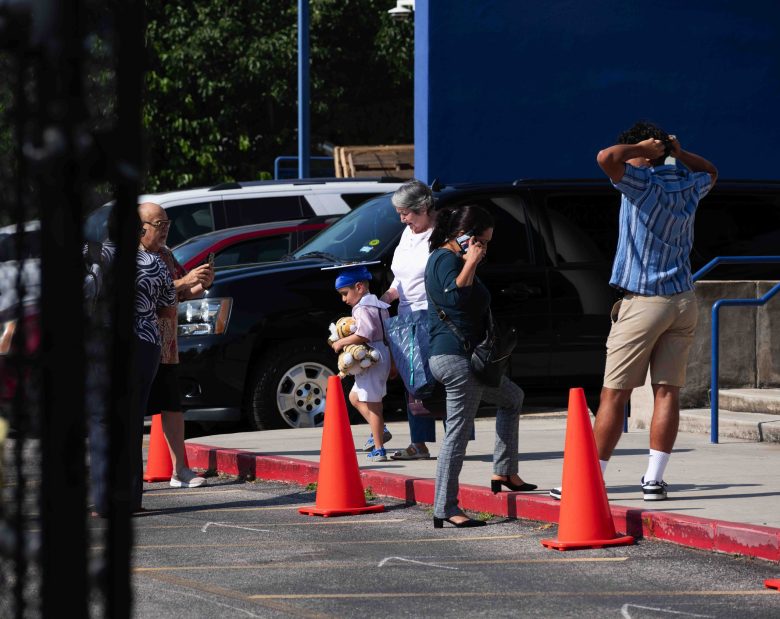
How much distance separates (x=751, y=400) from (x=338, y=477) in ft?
14.2

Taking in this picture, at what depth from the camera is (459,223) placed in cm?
752

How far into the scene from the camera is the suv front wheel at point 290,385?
1152 centimetres

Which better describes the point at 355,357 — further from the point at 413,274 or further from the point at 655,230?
the point at 655,230

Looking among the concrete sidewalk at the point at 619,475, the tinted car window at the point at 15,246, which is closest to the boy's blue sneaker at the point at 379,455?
the concrete sidewalk at the point at 619,475

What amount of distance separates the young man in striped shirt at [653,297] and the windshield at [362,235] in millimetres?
4300

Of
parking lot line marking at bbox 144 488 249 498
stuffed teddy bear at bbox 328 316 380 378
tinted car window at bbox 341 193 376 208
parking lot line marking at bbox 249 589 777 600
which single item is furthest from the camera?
tinted car window at bbox 341 193 376 208

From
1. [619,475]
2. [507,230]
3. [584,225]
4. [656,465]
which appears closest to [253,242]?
[507,230]

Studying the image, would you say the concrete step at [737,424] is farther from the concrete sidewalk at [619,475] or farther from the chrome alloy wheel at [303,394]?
the chrome alloy wheel at [303,394]

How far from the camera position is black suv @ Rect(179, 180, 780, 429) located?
11445mm

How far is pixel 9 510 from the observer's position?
195 cm

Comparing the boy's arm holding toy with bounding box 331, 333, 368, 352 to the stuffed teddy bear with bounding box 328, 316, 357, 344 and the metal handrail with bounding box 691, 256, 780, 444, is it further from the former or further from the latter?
the metal handrail with bounding box 691, 256, 780, 444

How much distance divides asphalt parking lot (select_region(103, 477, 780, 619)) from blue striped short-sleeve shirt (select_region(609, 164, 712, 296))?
141 cm

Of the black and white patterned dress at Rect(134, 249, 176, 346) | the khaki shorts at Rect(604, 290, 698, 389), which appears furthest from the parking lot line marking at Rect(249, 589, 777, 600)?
the black and white patterned dress at Rect(134, 249, 176, 346)

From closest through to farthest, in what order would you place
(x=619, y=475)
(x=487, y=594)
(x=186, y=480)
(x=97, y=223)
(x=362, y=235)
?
1. (x=97, y=223)
2. (x=487, y=594)
3. (x=619, y=475)
4. (x=186, y=480)
5. (x=362, y=235)
